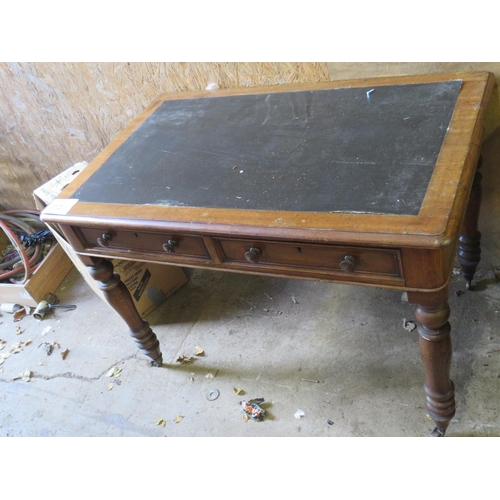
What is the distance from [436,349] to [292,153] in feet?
2.06

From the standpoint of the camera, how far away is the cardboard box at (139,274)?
6.76 feet

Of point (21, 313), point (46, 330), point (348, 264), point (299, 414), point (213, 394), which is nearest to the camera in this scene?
point (348, 264)

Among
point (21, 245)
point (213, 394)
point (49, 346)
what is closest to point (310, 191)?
point (213, 394)

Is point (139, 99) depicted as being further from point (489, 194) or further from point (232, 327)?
point (489, 194)

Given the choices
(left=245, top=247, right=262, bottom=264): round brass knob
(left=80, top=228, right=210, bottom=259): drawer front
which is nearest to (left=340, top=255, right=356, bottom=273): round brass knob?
(left=245, top=247, right=262, bottom=264): round brass knob

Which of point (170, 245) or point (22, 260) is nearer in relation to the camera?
point (170, 245)

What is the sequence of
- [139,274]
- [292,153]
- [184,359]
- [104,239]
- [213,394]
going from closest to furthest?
1. [292,153]
2. [104,239]
3. [213,394]
4. [184,359]
5. [139,274]

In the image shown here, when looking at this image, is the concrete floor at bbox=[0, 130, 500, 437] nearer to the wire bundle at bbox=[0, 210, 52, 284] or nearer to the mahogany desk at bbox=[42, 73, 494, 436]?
the mahogany desk at bbox=[42, 73, 494, 436]

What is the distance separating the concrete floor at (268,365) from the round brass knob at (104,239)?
0.69 meters

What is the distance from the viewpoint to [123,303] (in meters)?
1.73

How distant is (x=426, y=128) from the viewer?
126 centimetres

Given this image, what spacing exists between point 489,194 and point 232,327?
1.09m

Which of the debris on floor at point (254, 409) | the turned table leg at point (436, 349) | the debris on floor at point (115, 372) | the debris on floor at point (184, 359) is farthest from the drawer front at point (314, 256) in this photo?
the debris on floor at point (115, 372)

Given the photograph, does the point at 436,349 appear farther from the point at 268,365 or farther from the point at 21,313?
the point at 21,313
